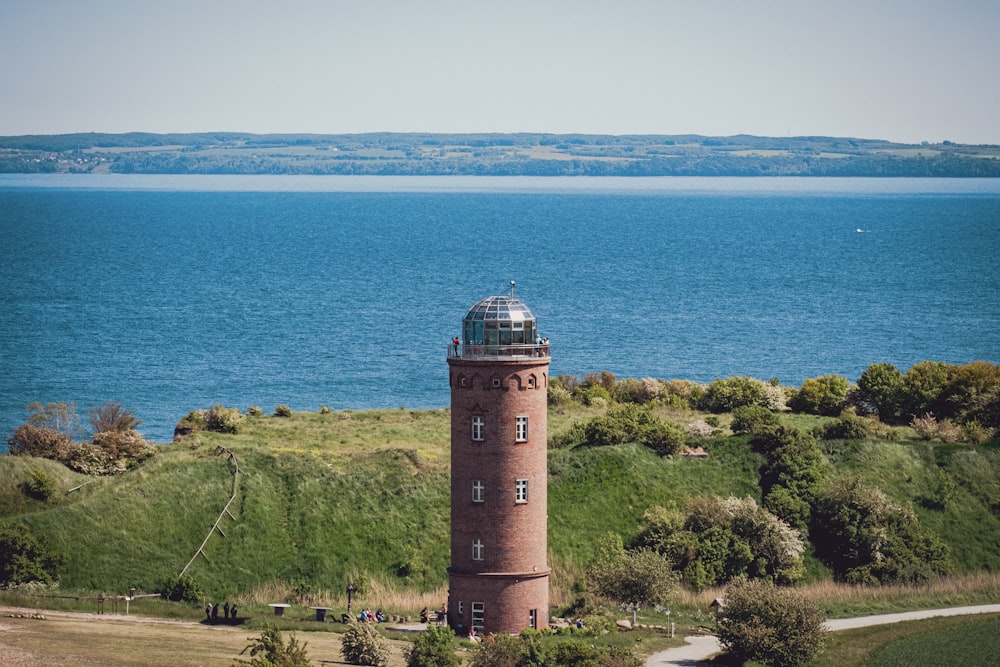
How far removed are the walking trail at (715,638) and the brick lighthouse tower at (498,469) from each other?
489 cm

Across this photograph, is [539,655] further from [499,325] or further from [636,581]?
[636,581]

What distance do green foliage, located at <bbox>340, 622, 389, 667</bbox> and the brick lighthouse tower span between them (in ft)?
16.3

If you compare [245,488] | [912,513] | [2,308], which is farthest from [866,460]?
[2,308]

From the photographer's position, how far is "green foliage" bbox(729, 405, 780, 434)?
79.5 metres

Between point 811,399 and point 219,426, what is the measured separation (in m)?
33.6

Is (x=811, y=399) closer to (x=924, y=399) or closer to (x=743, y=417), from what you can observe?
(x=924, y=399)

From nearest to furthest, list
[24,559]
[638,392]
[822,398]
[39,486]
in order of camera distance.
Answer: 1. [24,559]
2. [39,486]
3. [822,398]
4. [638,392]

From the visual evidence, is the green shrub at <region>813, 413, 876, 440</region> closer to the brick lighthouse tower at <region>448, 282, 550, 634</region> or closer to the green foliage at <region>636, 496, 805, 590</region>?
the green foliage at <region>636, 496, 805, 590</region>

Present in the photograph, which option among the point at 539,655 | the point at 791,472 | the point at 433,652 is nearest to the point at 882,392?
the point at 791,472

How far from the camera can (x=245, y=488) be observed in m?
70.4

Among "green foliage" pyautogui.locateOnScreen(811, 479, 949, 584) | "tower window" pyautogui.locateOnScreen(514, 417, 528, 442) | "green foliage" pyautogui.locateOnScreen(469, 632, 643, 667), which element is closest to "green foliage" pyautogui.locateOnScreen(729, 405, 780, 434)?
"green foliage" pyautogui.locateOnScreen(811, 479, 949, 584)

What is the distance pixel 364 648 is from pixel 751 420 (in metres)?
33.0

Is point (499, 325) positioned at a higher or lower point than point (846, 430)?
higher

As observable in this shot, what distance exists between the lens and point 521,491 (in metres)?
56.4
